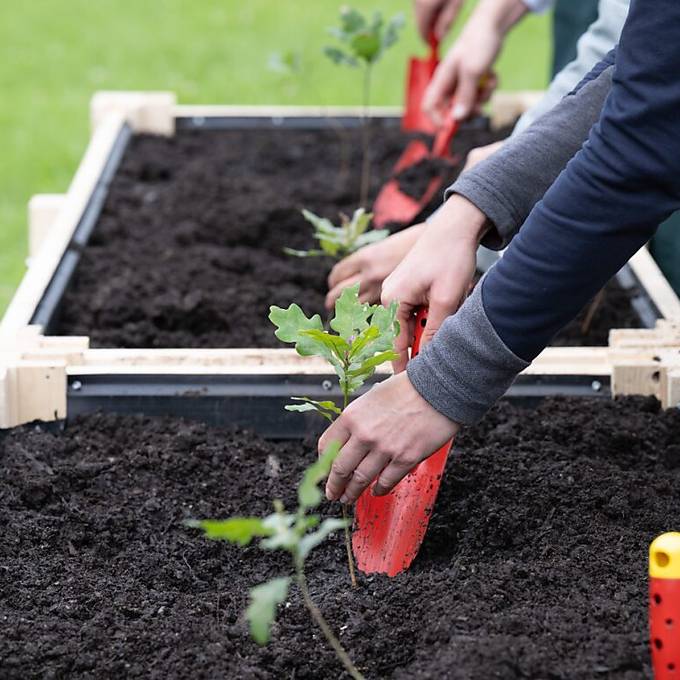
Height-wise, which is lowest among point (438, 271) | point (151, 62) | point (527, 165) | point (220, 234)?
point (151, 62)

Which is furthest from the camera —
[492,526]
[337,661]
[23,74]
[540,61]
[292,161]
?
[540,61]

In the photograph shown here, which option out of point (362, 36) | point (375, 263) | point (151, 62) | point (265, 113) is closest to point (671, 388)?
point (375, 263)

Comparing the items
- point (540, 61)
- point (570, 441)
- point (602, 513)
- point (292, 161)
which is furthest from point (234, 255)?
point (540, 61)

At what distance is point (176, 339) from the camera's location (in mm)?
2959

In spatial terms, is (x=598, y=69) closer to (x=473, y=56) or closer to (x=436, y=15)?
(x=473, y=56)

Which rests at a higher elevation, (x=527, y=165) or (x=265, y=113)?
(x=527, y=165)

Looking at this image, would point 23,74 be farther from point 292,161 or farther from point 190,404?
point 190,404

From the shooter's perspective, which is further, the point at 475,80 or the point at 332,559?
the point at 475,80

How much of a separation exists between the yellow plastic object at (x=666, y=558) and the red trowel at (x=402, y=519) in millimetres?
593

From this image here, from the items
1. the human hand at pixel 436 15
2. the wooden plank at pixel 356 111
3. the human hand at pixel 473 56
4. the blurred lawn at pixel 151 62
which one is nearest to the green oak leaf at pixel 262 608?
the human hand at pixel 473 56

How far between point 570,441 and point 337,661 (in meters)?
0.78

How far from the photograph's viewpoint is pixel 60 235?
320 cm

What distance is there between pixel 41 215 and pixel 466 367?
7.53ft

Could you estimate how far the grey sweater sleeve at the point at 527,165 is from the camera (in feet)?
6.72
